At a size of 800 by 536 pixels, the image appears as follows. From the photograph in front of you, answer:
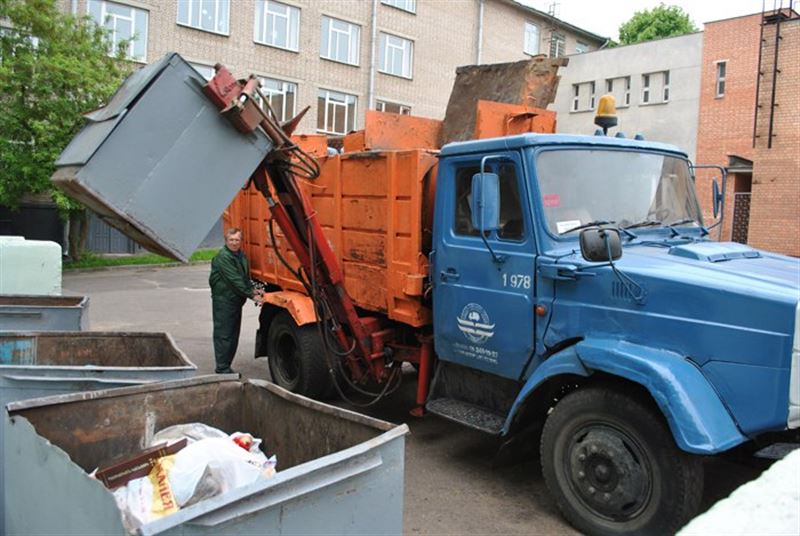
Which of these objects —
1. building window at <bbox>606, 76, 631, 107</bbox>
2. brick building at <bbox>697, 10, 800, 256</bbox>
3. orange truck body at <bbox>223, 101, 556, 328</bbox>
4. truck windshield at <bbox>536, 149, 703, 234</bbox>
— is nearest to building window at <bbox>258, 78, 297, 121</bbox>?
building window at <bbox>606, 76, 631, 107</bbox>

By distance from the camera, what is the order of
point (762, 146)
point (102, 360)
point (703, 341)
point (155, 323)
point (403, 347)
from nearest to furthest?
point (703, 341) → point (102, 360) → point (403, 347) → point (155, 323) → point (762, 146)

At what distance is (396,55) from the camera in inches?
1144

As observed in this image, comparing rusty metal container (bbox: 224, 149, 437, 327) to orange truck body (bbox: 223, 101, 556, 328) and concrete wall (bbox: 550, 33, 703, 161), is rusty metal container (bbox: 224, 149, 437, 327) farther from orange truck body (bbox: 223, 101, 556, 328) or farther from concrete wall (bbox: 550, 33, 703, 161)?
concrete wall (bbox: 550, 33, 703, 161)

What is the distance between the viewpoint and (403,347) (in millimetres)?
5883

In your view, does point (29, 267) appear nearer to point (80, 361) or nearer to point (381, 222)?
point (80, 361)

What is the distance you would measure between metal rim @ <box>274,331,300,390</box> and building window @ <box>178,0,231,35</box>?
1902 centimetres

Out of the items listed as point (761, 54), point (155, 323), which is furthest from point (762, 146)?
point (155, 323)

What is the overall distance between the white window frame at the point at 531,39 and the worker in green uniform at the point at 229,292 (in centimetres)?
3058

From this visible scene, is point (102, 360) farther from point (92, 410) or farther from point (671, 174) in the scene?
point (671, 174)

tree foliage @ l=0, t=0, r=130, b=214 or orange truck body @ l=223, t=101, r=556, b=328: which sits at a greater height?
tree foliage @ l=0, t=0, r=130, b=214

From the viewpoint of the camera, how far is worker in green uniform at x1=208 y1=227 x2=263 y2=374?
7215mm

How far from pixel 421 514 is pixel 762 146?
72.6 feet

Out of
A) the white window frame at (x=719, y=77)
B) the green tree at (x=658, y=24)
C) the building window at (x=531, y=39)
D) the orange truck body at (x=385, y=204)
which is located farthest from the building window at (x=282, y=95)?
the green tree at (x=658, y=24)

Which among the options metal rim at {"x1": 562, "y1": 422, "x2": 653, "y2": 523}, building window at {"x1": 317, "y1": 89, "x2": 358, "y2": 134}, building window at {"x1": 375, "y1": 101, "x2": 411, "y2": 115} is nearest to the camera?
metal rim at {"x1": 562, "y1": 422, "x2": 653, "y2": 523}
